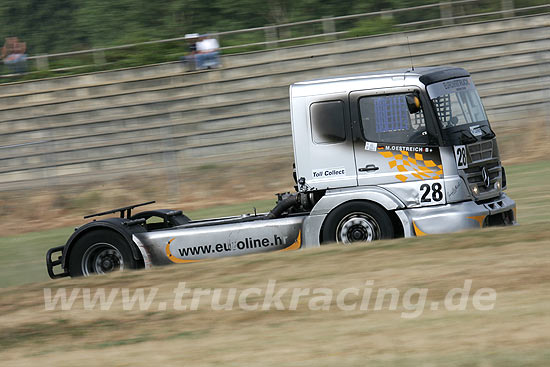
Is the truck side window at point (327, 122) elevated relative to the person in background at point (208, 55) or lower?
lower

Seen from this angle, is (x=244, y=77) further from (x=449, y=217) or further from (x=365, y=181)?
(x=449, y=217)

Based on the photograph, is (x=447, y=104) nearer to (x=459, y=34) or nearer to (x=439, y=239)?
(x=439, y=239)

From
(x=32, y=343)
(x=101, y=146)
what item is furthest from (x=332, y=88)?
(x=101, y=146)

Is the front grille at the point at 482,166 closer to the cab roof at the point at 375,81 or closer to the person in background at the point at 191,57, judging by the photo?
the cab roof at the point at 375,81

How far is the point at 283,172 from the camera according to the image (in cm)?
2006

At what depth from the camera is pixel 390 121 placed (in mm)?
9977

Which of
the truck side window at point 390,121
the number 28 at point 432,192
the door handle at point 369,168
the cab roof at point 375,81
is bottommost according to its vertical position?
the number 28 at point 432,192

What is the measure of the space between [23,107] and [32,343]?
22462 mm

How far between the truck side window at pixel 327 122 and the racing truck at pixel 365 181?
0.01 m

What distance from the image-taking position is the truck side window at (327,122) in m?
10.1

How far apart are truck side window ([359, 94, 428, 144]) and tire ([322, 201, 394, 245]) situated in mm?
838

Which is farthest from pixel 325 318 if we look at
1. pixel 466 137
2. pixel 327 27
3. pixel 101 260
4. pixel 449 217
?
pixel 327 27

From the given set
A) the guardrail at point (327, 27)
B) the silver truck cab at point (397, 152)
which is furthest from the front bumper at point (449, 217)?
the guardrail at point (327, 27)

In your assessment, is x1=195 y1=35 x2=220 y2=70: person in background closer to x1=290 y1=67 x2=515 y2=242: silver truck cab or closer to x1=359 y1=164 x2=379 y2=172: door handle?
x1=290 y1=67 x2=515 y2=242: silver truck cab
